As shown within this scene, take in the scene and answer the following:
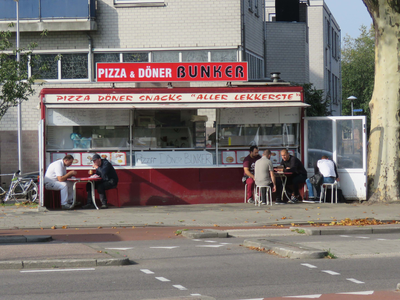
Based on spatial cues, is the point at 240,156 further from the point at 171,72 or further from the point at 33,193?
the point at 33,193

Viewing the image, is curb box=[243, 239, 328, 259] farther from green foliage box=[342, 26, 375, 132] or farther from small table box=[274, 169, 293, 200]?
green foliage box=[342, 26, 375, 132]

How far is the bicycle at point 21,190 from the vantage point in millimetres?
17781

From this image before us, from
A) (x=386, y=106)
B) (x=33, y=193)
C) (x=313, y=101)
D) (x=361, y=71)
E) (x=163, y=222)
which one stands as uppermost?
(x=361, y=71)

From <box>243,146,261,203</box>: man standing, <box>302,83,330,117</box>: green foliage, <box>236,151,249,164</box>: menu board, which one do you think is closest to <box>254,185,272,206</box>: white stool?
<box>243,146,261,203</box>: man standing

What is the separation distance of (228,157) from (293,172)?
6.20 ft

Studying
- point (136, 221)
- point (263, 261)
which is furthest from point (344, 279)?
point (136, 221)

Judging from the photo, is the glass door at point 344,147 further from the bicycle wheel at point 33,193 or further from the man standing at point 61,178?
the bicycle wheel at point 33,193

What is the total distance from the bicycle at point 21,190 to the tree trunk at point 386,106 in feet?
31.8

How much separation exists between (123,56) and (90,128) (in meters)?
6.61

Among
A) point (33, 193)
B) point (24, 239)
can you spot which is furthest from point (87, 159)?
point (24, 239)

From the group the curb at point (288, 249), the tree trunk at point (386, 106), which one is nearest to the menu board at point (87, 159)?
the tree trunk at point (386, 106)

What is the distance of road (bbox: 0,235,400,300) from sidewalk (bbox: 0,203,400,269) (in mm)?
347

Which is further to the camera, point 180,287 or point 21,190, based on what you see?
point 21,190

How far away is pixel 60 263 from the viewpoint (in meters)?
7.89
